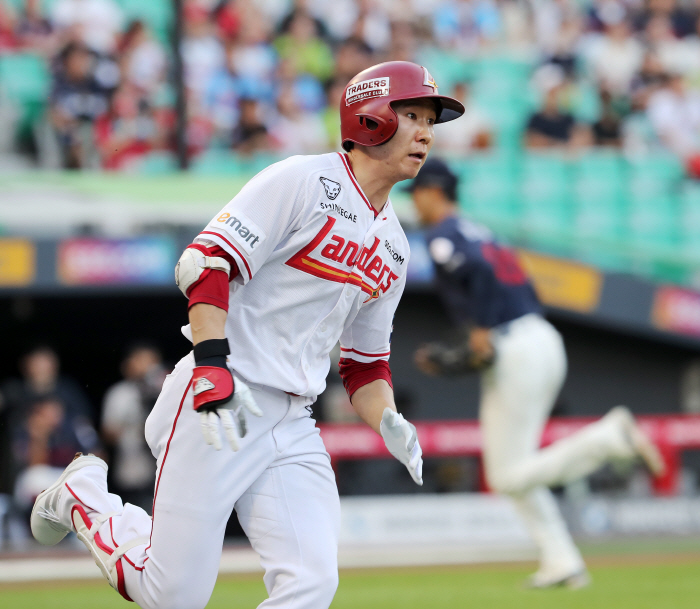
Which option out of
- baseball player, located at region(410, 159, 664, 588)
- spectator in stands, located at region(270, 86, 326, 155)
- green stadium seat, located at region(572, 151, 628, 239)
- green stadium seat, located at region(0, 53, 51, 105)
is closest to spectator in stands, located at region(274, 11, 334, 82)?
spectator in stands, located at region(270, 86, 326, 155)

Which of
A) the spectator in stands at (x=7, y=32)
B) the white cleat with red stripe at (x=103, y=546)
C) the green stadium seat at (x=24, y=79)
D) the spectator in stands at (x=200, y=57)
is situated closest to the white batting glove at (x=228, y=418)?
the white cleat with red stripe at (x=103, y=546)

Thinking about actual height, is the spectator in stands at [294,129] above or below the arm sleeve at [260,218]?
below

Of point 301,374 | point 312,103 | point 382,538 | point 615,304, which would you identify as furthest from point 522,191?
point 301,374

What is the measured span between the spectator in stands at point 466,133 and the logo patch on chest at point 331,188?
A: 8231 mm

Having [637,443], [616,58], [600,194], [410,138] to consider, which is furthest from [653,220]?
[410,138]

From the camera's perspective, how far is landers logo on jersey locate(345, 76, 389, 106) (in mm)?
3635

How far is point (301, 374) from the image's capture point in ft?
11.8

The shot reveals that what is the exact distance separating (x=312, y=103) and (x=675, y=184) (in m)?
4.07

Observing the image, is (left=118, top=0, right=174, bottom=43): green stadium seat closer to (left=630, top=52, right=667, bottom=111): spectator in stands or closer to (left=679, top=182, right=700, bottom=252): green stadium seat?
(left=630, top=52, right=667, bottom=111): spectator in stands

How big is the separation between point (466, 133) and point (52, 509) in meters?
8.77

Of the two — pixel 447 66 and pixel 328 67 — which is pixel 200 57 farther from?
pixel 447 66

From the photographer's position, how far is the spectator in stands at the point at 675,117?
13172mm

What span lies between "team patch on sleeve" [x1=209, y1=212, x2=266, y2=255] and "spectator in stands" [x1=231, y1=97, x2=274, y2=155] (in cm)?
784

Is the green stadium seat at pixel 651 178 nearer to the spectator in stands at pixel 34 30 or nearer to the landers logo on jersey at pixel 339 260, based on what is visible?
the spectator in stands at pixel 34 30
